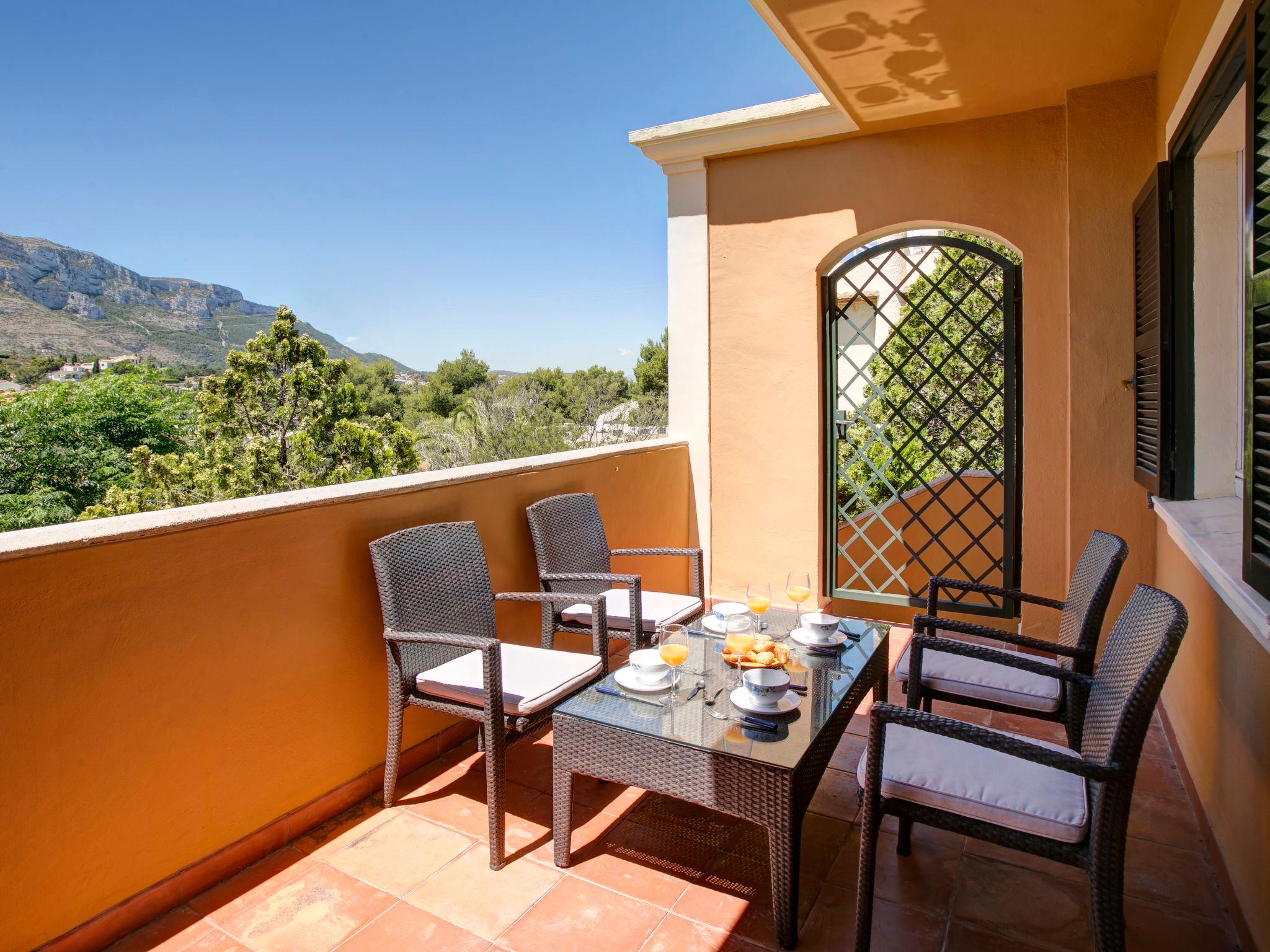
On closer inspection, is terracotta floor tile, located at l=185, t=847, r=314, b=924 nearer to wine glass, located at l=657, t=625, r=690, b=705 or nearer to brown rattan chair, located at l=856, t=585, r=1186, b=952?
wine glass, located at l=657, t=625, r=690, b=705

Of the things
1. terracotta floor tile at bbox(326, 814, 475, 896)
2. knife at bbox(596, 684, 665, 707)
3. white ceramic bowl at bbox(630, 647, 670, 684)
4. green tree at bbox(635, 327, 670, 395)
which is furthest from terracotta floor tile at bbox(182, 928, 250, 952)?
green tree at bbox(635, 327, 670, 395)

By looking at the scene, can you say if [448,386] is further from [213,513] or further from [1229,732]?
[1229,732]

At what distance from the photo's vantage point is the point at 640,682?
6.68 ft

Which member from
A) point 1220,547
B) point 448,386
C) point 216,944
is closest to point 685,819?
point 216,944

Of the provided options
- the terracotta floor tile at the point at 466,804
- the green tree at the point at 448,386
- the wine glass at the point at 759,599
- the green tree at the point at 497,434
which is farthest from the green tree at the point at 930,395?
the green tree at the point at 448,386

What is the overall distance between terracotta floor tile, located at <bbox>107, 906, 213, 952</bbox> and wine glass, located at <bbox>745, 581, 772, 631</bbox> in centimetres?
166

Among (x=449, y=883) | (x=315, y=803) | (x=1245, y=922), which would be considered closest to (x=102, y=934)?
(x=315, y=803)

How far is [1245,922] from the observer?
162cm

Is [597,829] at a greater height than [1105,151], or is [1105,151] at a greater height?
[1105,151]

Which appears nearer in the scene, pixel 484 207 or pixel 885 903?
pixel 885 903

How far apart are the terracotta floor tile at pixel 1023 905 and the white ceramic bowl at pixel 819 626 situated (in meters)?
0.71

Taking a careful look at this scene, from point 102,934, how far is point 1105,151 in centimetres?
435

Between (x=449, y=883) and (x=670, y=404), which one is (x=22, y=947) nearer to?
(x=449, y=883)

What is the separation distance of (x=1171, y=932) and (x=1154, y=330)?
78.8 inches
